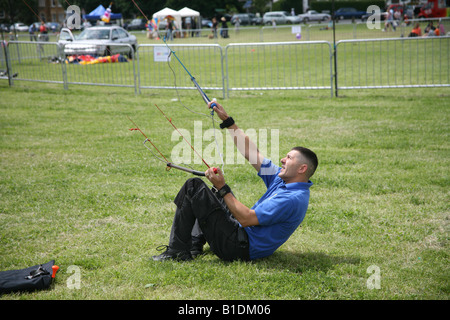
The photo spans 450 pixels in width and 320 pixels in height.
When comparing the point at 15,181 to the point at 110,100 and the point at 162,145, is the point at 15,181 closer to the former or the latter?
the point at 162,145

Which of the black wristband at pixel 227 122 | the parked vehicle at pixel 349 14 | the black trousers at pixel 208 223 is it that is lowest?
the black trousers at pixel 208 223

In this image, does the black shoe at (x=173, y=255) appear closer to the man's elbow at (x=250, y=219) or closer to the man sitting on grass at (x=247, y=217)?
the man sitting on grass at (x=247, y=217)

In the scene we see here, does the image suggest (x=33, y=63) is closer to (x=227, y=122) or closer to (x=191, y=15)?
(x=227, y=122)

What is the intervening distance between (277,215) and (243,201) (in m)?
1.85

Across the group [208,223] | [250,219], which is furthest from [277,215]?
[208,223]

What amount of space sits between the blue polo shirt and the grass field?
8.0 inches

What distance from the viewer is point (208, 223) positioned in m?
3.90

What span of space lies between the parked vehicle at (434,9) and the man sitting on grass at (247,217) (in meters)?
43.7

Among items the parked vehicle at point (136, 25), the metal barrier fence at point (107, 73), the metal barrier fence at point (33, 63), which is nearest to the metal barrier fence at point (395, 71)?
the metal barrier fence at point (107, 73)

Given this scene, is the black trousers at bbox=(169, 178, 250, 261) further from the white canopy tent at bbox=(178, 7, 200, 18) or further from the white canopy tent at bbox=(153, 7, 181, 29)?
the white canopy tent at bbox=(178, 7, 200, 18)

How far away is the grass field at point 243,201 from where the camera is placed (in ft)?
12.2

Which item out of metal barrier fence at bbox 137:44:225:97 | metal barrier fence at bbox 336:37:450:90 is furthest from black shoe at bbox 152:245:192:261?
metal barrier fence at bbox 336:37:450:90

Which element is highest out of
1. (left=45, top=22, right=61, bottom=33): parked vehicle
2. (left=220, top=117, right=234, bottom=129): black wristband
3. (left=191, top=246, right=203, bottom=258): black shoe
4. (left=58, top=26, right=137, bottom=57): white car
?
(left=45, top=22, right=61, bottom=33): parked vehicle

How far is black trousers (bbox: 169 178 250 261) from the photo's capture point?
3.86m
